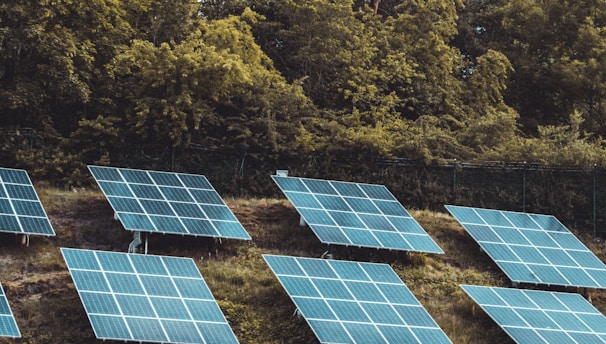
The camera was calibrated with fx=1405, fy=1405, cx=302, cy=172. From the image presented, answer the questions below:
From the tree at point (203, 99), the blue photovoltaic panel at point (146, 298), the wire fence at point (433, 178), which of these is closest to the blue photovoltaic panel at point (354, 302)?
the blue photovoltaic panel at point (146, 298)

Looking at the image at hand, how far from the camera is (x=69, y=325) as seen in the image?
40.2m

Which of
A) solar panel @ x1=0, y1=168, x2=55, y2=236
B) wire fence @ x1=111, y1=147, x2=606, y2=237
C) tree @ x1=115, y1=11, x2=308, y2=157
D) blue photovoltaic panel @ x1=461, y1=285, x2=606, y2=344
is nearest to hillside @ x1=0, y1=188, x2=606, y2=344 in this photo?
blue photovoltaic panel @ x1=461, y1=285, x2=606, y2=344

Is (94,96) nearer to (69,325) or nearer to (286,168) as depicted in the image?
(286,168)

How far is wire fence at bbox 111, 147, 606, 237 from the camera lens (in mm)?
52031

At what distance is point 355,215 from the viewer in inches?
1893

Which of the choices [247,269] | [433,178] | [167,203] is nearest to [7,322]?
[247,269]

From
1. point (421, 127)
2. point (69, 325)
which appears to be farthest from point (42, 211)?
point (421, 127)

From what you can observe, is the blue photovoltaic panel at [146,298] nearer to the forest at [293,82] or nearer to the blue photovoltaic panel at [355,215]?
the blue photovoltaic panel at [355,215]

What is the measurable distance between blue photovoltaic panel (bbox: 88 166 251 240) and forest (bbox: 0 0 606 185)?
3121 mm

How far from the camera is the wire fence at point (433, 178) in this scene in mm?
52031

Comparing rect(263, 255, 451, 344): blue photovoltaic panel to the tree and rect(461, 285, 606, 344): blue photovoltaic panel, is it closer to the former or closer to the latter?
rect(461, 285, 606, 344): blue photovoltaic panel

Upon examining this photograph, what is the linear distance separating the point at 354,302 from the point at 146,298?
623 cm

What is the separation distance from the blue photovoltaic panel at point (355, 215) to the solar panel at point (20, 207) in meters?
8.77

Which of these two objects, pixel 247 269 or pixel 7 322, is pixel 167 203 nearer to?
pixel 247 269
